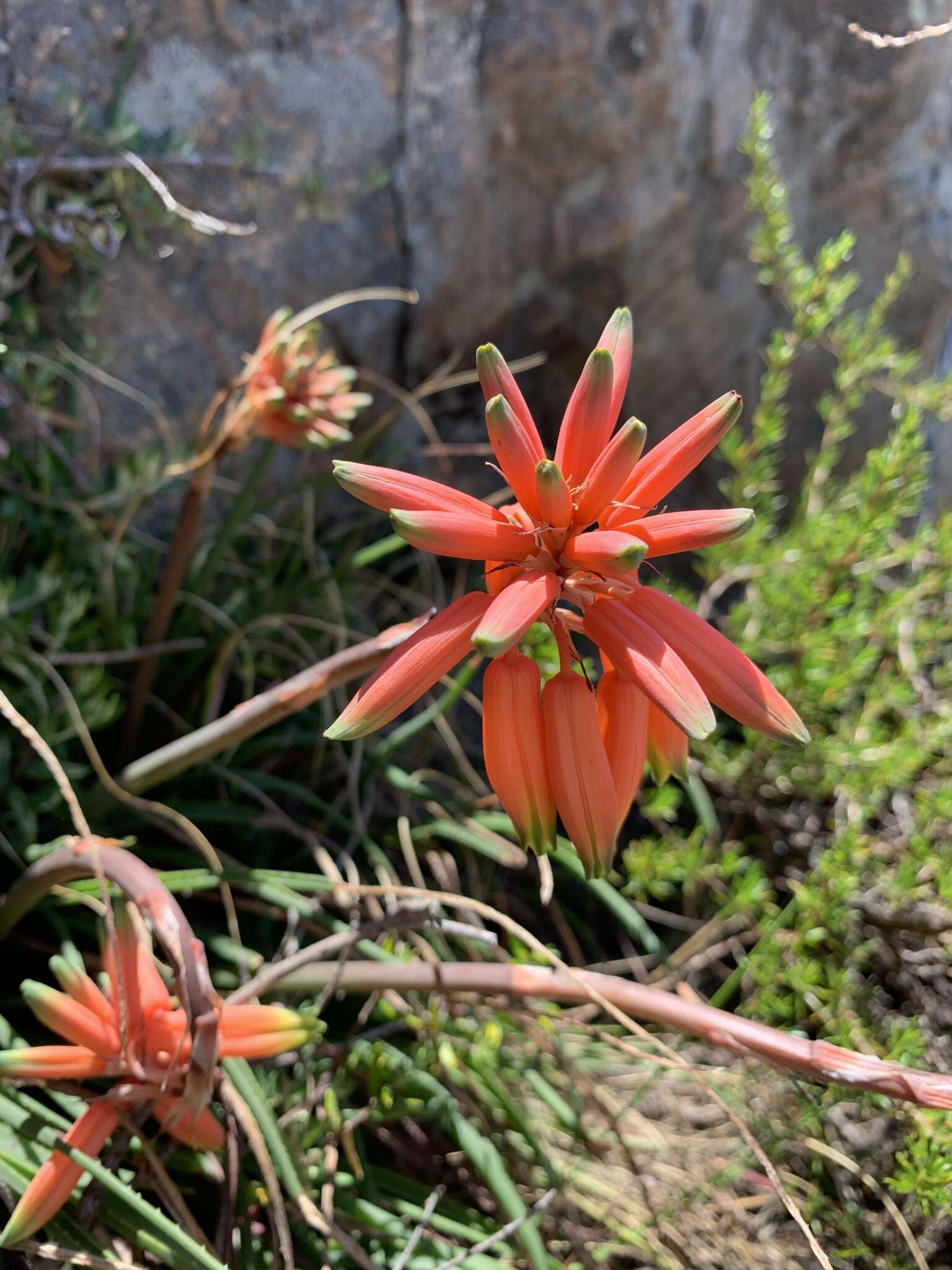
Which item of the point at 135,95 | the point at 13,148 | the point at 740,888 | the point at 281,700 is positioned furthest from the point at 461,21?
the point at 740,888

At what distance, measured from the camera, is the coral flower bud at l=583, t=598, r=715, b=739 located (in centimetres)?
79

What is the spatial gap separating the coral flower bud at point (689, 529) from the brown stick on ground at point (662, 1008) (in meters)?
0.50

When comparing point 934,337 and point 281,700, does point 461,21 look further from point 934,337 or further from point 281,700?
point 281,700

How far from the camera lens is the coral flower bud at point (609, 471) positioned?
32.3 inches

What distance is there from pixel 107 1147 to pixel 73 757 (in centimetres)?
79

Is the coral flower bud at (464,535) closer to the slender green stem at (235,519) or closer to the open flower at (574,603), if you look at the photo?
the open flower at (574,603)

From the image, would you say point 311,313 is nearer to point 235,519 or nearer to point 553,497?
point 235,519

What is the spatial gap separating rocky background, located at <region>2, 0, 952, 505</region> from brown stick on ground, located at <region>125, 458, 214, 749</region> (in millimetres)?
589

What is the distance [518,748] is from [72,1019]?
0.60 metres

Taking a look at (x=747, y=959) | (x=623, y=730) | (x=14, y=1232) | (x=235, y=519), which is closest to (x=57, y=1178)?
(x=14, y=1232)

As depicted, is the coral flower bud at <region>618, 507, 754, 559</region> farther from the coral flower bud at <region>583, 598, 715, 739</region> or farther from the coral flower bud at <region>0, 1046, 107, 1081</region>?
the coral flower bud at <region>0, 1046, 107, 1081</region>

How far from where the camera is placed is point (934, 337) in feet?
8.26

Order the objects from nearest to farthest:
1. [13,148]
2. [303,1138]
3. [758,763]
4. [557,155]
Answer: [303,1138] < [13,148] < [758,763] < [557,155]

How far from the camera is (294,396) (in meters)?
1.53
